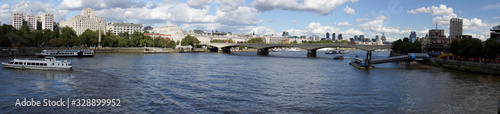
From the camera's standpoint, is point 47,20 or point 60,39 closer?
point 60,39

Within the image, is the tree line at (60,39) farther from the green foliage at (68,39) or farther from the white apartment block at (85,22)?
the white apartment block at (85,22)

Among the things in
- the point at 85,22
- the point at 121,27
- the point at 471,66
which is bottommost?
the point at 471,66

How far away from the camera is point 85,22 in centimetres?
16575

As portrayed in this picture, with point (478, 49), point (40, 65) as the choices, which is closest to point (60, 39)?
Result: point (40, 65)

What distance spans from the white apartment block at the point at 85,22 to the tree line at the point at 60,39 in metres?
54.2

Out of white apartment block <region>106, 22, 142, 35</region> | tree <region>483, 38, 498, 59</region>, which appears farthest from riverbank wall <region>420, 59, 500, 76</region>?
white apartment block <region>106, 22, 142, 35</region>

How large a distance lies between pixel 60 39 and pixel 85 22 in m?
84.2

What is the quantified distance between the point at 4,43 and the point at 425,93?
2594 inches

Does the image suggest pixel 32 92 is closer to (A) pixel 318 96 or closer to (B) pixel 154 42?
(A) pixel 318 96

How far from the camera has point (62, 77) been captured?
2922 cm

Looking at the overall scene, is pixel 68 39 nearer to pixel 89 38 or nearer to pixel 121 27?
pixel 89 38

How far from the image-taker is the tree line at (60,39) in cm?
6525

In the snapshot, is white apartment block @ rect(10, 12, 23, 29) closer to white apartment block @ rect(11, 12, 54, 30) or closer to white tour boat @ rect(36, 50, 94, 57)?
white apartment block @ rect(11, 12, 54, 30)

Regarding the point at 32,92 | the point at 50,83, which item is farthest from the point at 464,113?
the point at 50,83
